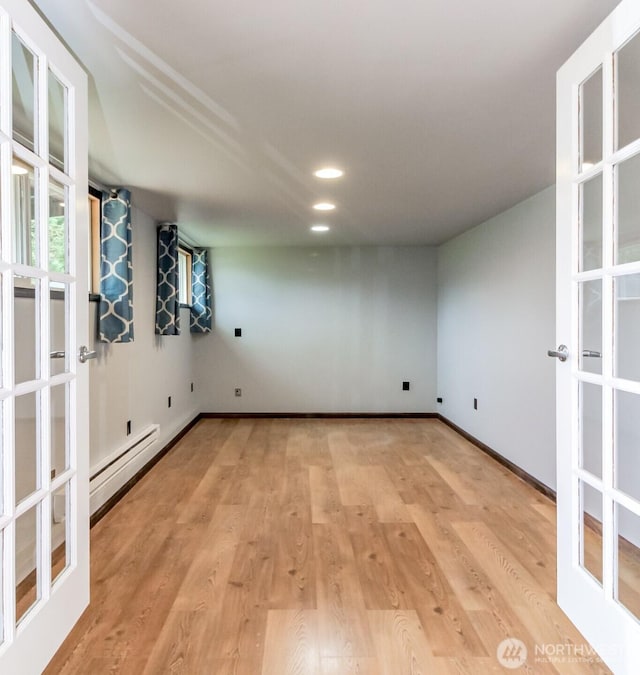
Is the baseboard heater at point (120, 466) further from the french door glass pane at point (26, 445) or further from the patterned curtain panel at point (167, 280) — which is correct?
the french door glass pane at point (26, 445)

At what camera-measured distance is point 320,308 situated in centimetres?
572

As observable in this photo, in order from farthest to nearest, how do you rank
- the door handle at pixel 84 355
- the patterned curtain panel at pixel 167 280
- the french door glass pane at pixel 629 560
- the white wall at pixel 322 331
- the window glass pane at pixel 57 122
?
1. the white wall at pixel 322 331
2. the patterned curtain panel at pixel 167 280
3. the door handle at pixel 84 355
4. the window glass pane at pixel 57 122
5. the french door glass pane at pixel 629 560

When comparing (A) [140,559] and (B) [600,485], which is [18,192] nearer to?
(A) [140,559]

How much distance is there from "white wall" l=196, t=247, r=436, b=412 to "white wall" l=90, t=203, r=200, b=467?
63 cm

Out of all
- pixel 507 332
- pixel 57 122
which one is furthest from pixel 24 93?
pixel 507 332

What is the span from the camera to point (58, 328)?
5.26 feet

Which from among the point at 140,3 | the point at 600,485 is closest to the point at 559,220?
the point at 600,485

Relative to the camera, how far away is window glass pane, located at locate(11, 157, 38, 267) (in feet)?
4.37

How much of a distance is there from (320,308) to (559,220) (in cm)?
407

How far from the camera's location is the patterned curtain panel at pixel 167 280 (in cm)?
407

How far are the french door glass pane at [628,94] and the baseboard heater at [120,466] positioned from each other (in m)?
3.02

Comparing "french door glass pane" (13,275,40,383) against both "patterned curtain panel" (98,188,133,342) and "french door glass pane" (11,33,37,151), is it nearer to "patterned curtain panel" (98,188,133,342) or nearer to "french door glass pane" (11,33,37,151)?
"french door glass pane" (11,33,37,151)

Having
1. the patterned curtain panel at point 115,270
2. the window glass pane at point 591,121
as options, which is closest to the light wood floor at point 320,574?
the patterned curtain panel at point 115,270

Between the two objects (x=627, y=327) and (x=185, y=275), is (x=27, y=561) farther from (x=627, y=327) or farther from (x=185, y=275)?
(x=185, y=275)
